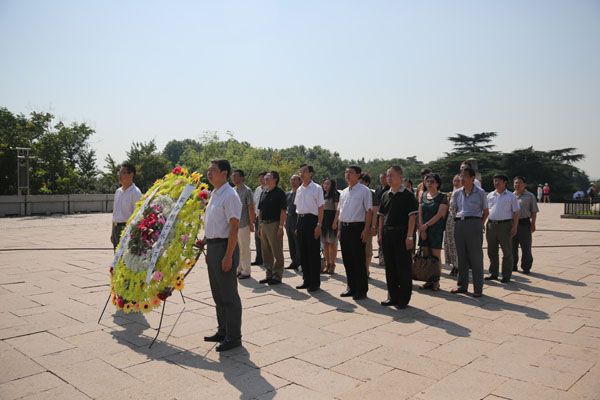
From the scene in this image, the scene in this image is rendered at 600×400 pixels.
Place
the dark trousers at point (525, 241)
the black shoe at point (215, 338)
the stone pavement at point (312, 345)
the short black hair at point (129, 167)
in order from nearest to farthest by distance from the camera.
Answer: the stone pavement at point (312, 345)
the black shoe at point (215, 338)
the short black hair at point (129, 167)
the dark trousers at point (525, 241)

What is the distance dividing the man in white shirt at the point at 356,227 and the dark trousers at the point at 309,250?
1.94ft

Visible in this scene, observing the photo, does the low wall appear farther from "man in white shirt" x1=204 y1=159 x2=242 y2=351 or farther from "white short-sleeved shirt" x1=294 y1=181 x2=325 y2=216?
"man in white shirt" x1=204 y1=159 x2=242 y2=351

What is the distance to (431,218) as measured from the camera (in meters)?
6.88

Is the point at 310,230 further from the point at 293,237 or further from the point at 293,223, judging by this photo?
the point at 293,237

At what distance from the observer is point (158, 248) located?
14.9 ft

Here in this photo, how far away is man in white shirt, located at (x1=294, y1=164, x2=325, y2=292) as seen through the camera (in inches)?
267

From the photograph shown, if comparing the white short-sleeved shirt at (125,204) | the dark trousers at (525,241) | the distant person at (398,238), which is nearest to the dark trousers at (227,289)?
the white short-sleeved shirt at (125,204)

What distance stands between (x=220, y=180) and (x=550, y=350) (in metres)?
3.52

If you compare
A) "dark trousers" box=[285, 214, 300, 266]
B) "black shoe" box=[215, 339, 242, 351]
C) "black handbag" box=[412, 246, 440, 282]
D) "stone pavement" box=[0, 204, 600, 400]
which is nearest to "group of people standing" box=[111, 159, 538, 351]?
"black shoe" box=[215, 339, 242, 351]

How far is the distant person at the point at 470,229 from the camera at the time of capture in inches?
247

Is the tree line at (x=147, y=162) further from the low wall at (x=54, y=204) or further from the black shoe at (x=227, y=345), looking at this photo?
the black shoe at (x=227, y=345)

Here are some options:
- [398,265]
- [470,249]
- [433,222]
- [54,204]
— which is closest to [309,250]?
[398,265]

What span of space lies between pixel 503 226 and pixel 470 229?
154 cm

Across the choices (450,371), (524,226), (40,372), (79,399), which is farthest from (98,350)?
(524,226)
